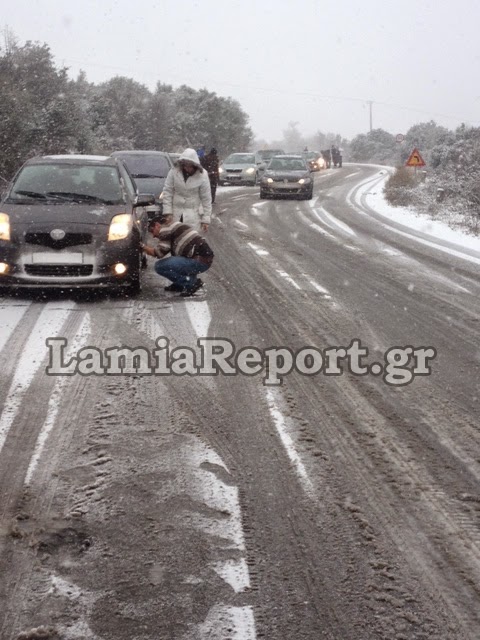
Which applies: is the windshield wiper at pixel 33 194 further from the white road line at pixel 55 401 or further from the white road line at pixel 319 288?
the white road line at pixel 319 288

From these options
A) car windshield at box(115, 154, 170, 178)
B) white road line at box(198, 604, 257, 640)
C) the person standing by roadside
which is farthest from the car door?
the person standing by roadside

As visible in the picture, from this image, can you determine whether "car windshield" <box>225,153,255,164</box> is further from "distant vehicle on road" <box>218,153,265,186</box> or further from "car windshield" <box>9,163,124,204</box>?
"car windshield" <box>9,163,124,204</box>

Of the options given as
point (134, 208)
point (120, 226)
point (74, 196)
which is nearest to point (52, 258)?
point (120, 226)

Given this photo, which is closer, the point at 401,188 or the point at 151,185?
the point at 151,185

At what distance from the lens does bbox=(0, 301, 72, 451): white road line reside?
476 cm

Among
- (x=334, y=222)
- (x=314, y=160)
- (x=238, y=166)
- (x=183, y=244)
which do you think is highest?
(x=314, y=160)

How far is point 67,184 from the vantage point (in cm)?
920

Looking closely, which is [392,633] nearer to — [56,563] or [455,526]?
[455,526]

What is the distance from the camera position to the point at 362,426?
184 inches

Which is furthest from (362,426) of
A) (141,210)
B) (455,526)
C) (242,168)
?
(242,168)

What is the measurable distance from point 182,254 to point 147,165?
8446 millimetres

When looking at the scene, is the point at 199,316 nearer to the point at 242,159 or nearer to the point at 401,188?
the point at 401,188

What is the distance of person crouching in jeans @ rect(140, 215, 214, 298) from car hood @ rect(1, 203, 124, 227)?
56 centimetres
